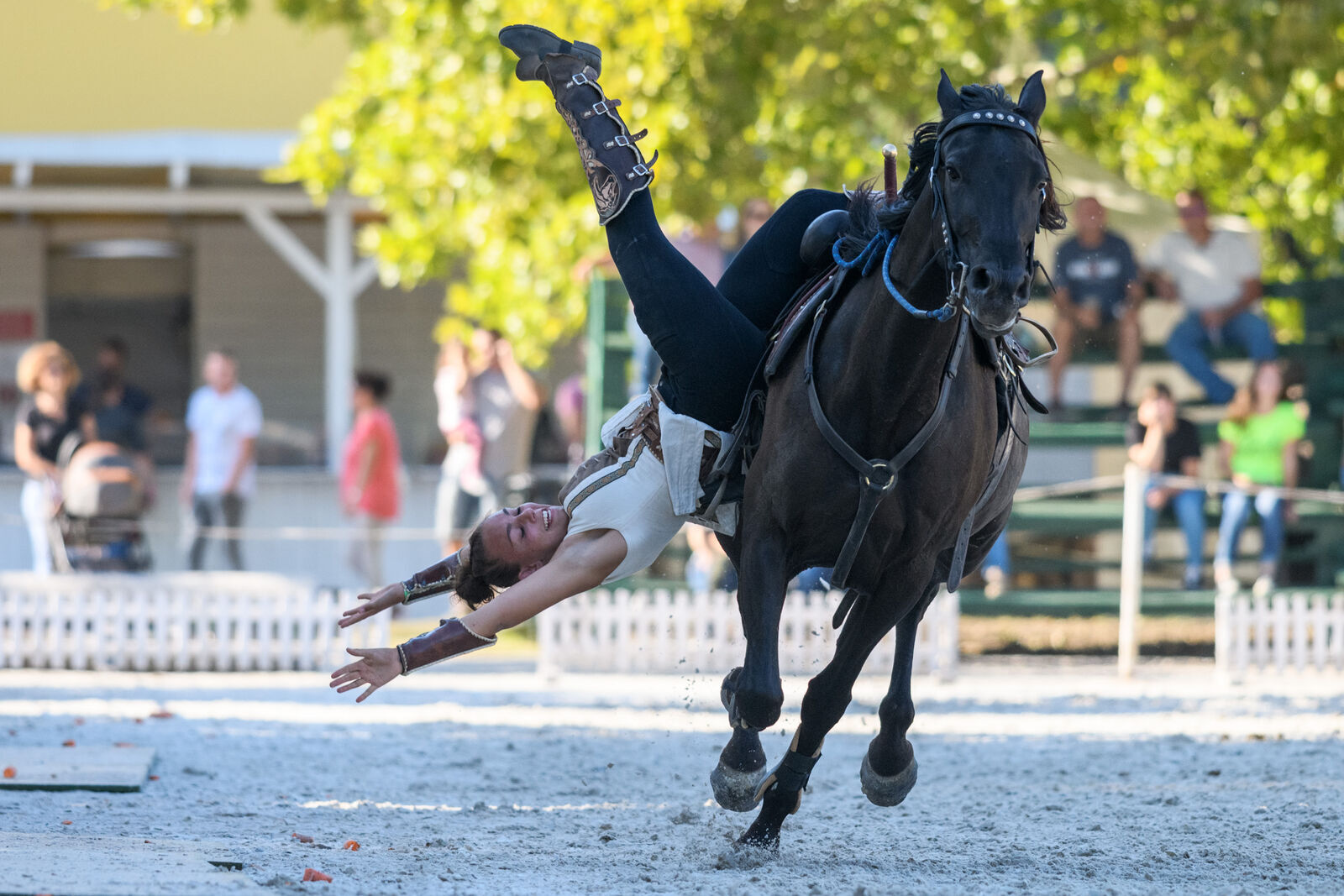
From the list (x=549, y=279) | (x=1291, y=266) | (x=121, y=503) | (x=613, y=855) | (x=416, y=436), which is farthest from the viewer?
(x=416, y=436)

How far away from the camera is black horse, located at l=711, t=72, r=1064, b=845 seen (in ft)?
13.8

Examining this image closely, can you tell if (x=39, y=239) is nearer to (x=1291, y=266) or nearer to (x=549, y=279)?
(x=549, y=279)

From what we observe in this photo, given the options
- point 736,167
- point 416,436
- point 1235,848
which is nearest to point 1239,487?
point 736,167

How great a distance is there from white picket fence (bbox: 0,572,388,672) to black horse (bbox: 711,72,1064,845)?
6.19 meters

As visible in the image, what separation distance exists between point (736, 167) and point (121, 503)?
506 cm

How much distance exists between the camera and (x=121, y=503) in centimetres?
1103

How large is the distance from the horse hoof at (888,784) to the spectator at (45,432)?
25.6 feet

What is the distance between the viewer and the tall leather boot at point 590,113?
498 centimetres

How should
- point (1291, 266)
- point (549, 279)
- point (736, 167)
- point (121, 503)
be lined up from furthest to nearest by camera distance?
1. point (1291, 266)
2. point (549, 279)
3. point (736, 167)
4. point (121, 503)

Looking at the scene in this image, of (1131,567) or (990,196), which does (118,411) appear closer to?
(1131,567)

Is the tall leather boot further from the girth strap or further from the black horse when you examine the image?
the girth strap

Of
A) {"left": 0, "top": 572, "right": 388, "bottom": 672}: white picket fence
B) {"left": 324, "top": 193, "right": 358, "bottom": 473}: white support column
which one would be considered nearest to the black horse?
{"left": 0, "top": 572, "right": 388, "bottom": 672}: white picket fence

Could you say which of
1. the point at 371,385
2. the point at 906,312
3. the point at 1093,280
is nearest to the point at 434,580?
the point at 906,312

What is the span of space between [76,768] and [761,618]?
329cm
